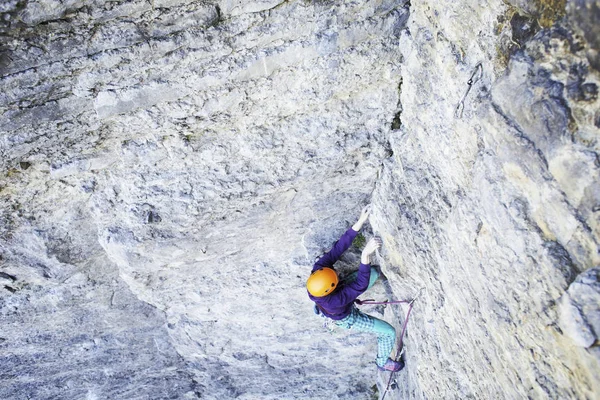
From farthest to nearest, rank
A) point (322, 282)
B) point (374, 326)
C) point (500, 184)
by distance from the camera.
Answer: point (374, 326), point (322, 282), point (500, 184)

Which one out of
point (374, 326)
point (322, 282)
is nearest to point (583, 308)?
point (322, 282)

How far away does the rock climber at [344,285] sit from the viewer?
15.0 feet

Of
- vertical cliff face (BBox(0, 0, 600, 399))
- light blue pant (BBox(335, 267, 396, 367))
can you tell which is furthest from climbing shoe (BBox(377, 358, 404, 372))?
vertical cliff face (BBox(0, 0, 600, 399))

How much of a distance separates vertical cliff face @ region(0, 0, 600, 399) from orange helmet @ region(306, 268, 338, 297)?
36cm

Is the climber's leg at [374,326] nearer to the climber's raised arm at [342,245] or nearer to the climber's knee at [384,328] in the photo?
the climber's knee at [384,328]

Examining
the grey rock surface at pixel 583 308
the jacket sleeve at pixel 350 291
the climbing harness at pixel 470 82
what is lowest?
the jacket sleeve at pixel 350 291

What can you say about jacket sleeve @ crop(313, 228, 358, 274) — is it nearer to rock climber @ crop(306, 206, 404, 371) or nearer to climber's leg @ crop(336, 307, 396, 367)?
rock climber @ crop(306, 206, 404, 371)

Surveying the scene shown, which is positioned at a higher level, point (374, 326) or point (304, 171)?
point (304, 171)

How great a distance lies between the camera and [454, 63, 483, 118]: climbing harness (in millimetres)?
2664

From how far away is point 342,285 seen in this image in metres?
4.94

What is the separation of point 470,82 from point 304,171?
1723 millimetres

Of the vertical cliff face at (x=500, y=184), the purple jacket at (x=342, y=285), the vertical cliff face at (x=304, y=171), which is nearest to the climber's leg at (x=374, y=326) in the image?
the vertical cliff face at (x=304, y=171)

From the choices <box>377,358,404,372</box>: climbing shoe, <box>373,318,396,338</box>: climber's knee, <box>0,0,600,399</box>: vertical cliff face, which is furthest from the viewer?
<box>377,358,404,372</box>: climbing shoe

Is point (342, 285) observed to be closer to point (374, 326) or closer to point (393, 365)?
point (374, 326)
